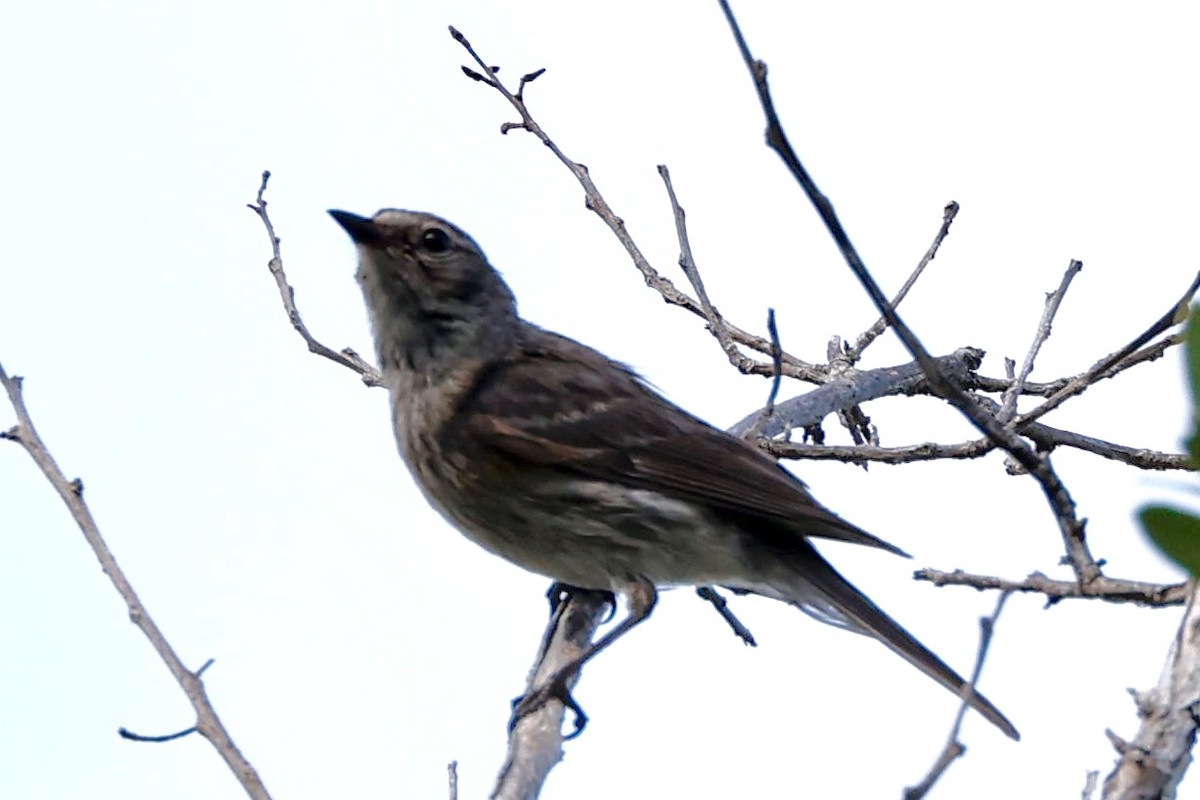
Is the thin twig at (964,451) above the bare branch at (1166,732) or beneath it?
above

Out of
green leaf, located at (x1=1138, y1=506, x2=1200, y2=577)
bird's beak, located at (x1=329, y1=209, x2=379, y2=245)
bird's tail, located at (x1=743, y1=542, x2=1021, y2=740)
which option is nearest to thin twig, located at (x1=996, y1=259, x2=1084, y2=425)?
bird's tail, located at (x1=743, y1=542, x2=1021, y2=740)

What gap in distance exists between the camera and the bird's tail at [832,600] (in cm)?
579

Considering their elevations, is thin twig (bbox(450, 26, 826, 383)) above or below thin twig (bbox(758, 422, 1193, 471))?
above

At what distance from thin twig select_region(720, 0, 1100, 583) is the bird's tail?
7.79ft

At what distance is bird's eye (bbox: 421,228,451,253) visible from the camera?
263 inches

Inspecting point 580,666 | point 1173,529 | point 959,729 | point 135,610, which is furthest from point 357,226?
point 1173,529

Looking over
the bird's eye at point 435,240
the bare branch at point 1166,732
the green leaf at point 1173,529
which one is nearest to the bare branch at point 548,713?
the bird's eye at point 435,240

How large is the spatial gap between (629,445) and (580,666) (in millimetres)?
1198

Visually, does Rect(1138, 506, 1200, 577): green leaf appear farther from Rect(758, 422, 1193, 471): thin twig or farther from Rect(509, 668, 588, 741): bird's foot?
Rect(758, 422, 1193, 471): thin twig

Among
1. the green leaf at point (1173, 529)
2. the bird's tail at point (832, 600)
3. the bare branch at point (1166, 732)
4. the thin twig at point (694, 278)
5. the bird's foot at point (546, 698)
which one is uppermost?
the thin twig at point (694, 278)

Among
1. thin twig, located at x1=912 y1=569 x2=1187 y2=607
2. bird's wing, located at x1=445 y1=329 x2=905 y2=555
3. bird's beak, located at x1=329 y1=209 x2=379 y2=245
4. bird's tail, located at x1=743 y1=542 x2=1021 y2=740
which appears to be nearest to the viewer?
thin twig, located at x1=912 y1=569 x2=1187 y2=607

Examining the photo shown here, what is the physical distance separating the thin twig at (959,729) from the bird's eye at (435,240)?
415cm

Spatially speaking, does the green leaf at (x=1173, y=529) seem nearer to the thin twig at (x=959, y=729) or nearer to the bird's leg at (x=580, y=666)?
the thin twig at (x=959, y=729)

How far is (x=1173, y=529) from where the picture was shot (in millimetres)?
1780
